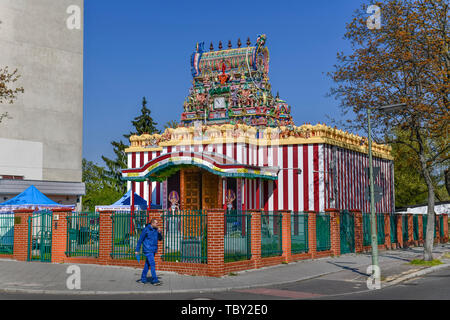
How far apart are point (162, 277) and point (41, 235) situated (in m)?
7.07

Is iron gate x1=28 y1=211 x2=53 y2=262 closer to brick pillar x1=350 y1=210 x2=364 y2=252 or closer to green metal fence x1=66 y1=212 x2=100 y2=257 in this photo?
green metal fence x1=66 y1=212 x2=100 y2=257

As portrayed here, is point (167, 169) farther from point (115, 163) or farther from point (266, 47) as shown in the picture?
point (115, 163)

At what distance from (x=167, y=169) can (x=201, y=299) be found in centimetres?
1605

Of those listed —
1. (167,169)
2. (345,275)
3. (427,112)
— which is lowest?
(345,275)

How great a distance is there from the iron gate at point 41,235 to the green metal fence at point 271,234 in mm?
8324

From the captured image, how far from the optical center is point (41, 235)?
20.7 m

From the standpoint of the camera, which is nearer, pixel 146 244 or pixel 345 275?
pixel 146 244

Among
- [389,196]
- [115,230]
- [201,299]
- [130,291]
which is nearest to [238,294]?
[201,299]

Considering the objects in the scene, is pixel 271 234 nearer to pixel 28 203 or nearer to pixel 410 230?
pixel 28 203

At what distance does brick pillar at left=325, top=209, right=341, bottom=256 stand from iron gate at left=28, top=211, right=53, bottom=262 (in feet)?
39.6

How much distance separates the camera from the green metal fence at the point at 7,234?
22188 mm

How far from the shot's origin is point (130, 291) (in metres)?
13.5
